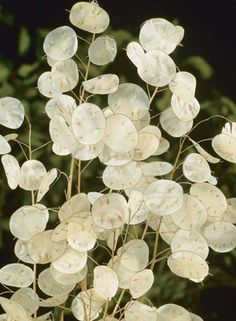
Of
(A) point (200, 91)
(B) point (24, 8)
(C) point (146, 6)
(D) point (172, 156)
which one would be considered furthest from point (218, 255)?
(B) point (24, 8)

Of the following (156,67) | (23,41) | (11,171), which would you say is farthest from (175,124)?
(23,41)

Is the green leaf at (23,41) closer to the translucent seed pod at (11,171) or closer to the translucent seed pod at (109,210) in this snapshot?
A: the translucent seed pod at (11,171)

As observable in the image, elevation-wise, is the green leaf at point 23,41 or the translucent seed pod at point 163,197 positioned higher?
the translucent seed pod at point 163,197

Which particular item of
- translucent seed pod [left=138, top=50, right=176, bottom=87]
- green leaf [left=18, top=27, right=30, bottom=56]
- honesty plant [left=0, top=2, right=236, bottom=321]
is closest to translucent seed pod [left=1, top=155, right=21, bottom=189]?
honesty plant [left=0, top=2, right=236, bottom=321]

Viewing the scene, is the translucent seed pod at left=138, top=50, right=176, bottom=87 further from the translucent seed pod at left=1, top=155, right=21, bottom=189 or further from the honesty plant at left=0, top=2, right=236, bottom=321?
the translucent seed pod at left=1, top=155, right=21, bottom=189

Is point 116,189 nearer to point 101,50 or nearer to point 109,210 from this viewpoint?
point 109,210

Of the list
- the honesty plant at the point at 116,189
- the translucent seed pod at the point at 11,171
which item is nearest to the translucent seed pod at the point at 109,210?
the honesty plant at the point at 116,189

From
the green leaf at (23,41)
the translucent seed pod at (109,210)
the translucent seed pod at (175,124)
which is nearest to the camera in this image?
the translucent seed pod at (109,210)
